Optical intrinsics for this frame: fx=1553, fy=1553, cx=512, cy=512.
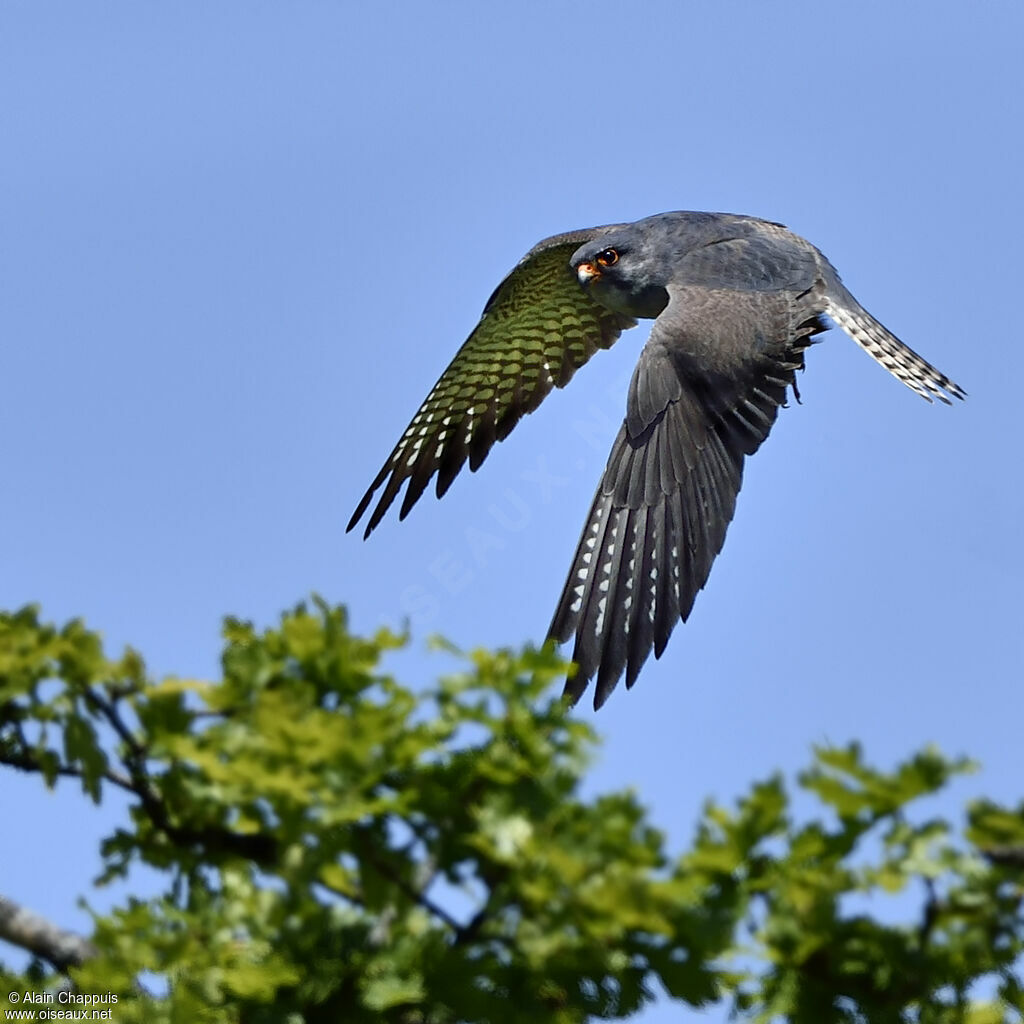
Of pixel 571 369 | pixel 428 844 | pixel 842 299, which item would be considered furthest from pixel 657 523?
pixel 428 844

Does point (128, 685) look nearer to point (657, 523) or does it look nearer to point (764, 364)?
point (657, 523)

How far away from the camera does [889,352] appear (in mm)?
7797

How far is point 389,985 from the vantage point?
101 inches

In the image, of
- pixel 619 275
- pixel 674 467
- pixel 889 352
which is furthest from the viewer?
pixel 619 275

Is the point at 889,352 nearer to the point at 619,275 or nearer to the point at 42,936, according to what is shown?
the point at 619,275

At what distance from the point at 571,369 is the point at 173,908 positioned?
6738 millimetres

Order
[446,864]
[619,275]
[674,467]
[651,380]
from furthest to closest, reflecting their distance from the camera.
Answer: [619,275] < [651,380] < [674,467] < [446,864]

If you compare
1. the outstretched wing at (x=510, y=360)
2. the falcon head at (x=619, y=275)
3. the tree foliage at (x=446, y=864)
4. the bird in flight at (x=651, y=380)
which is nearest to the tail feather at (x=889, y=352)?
the bird in flight at (x=651, y=380)

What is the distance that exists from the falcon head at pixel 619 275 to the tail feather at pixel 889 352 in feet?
3.45

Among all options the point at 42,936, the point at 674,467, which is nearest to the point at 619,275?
the point at 674,467

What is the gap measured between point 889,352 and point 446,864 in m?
5.69

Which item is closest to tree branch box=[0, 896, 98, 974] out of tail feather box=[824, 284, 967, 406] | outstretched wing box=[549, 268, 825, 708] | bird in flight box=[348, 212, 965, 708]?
bird in flight box=[348, 212, 965, 708]

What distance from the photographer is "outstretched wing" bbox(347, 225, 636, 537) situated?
29.6 feet

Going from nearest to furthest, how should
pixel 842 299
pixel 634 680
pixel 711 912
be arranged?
pixel 711 912
pixel 634 680
pixel 842 299
